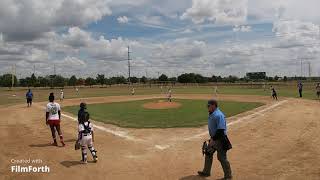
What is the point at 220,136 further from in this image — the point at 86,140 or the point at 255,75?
the point at 255,75

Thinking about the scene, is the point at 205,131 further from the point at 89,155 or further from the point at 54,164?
the point at 54,164

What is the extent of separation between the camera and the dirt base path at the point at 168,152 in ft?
30.2

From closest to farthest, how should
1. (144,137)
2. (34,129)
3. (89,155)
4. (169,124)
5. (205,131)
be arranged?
1. (89,155)
2. (144,137)
3. (205,131)
4. (34,129)
5. (169,124)

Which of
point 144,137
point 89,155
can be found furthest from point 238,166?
point 144,137

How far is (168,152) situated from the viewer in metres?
11.9

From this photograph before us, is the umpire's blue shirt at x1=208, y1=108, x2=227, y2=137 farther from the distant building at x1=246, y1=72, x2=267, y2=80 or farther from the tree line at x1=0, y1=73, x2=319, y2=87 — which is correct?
the distant building at x1=246, y1=72, x2=267, y2=80

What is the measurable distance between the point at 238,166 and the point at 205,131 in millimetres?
6566

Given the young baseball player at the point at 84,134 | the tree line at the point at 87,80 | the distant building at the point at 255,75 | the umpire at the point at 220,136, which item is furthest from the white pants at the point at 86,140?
the distant building at the point at 255,75

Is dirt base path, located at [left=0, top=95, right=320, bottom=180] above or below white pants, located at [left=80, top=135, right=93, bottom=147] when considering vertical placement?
below

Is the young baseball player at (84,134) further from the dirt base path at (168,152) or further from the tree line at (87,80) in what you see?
the tree line at (87,80)

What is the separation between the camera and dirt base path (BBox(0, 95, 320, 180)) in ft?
30.2

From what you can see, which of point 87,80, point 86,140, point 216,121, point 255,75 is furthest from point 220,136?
point 255,75

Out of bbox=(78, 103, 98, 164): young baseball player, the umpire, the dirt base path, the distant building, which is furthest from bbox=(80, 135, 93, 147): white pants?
the distant building

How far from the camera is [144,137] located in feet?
49.4
